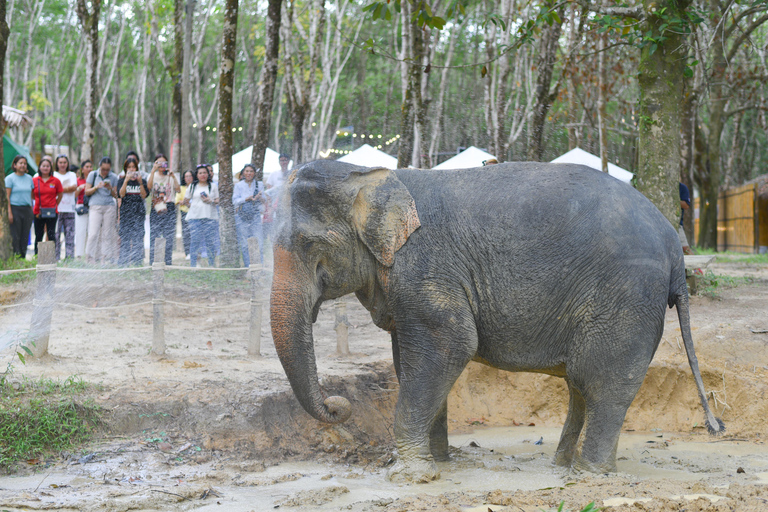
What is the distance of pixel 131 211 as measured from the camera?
38.3 ft

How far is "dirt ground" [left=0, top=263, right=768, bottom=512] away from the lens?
4.59 metres

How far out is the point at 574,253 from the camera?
5.05m

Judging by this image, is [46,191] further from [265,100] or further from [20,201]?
[265,100]

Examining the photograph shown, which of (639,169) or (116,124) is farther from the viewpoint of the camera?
(116,124)

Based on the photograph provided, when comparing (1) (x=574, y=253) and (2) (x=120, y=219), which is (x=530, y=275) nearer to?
(1) (x=574, y=253)

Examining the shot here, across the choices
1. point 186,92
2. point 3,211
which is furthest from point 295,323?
point 186,92

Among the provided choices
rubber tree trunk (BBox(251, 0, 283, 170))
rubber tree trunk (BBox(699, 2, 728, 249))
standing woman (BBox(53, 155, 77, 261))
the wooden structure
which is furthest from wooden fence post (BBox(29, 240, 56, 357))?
the wooden structure

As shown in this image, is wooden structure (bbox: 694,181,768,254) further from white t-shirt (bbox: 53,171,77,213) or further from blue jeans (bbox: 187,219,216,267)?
white t-shirt (bbox: 53,171,77,213)

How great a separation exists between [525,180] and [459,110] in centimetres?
3442

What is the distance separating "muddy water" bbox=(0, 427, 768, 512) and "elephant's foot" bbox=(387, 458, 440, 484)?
0.21 feet

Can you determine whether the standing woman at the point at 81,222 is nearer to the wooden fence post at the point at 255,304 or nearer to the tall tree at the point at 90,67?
the wooden fence post at the point at 255,304

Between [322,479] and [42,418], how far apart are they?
7.19 feet

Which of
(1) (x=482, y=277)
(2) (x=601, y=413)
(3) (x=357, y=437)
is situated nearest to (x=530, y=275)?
(1) (x=482, y=277)

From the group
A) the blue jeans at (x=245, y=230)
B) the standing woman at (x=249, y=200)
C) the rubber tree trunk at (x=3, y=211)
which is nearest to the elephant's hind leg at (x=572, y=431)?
the standing woman at (x=249, y=200)
